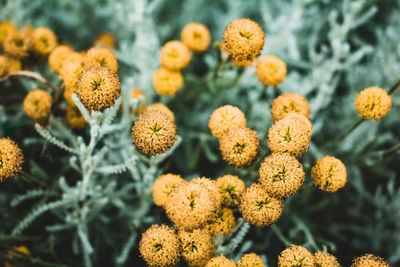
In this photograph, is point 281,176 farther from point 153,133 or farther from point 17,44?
point 17,44

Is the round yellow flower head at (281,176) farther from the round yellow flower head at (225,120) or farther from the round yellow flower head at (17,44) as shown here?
the round yellow flower head at (17,44)

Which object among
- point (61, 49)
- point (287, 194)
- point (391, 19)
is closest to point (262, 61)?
point (287, 194)

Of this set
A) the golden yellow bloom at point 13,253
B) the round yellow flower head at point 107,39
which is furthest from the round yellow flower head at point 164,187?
the round yellow flower head at point 107,39

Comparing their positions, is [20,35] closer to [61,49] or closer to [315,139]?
[61,49]

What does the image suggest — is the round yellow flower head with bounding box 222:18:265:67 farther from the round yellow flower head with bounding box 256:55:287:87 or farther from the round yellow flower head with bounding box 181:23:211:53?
the round yellow flower head with bounding box 181:23:211:53

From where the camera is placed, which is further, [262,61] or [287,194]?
[262,61]

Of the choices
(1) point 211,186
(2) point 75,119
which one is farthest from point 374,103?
(2) point 75,119

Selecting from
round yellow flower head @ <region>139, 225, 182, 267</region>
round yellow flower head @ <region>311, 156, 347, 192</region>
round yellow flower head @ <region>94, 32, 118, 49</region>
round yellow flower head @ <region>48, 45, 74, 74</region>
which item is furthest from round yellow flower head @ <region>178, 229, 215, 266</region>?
round yellow flower head @ <region>94, 32, 118, 49</region>
